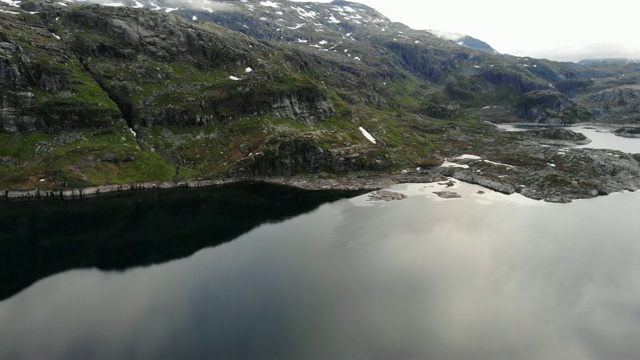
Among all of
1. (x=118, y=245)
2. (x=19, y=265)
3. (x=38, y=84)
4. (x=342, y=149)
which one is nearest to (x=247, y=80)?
(x=342, y=149)

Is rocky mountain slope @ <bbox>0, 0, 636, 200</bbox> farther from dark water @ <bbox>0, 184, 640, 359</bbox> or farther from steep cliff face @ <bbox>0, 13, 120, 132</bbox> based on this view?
dark water @ <bbox>0, 184, 640, 359</bbox>

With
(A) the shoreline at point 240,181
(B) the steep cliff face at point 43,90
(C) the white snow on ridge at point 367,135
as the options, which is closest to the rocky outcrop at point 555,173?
(A) the shoreline at point 240,181

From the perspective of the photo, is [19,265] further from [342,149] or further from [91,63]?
[91,63]

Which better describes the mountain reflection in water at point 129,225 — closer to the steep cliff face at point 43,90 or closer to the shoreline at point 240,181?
the shoreline at point 240,181

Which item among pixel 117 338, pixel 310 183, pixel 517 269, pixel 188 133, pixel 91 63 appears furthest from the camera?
pixel 91 63

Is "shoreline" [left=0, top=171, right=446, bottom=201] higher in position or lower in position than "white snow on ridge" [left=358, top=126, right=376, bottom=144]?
lower

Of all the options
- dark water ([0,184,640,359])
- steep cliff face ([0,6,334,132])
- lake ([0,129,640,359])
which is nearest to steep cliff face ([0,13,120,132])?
steep cliff face ([0,6,334,132])
